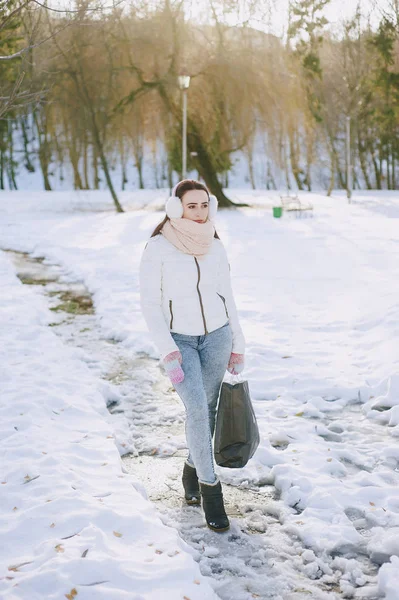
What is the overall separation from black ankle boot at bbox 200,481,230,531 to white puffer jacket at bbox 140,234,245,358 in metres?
0.90

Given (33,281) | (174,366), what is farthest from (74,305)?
(174,366)

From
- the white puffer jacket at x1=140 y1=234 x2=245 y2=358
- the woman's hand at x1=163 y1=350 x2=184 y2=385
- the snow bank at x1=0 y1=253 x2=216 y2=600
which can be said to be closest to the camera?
the snow bank at x1=0 y1=253 x2=216 y2=600

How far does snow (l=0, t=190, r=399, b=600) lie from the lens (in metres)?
3.33

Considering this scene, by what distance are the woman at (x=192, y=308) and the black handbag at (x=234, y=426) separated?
9 centimetres

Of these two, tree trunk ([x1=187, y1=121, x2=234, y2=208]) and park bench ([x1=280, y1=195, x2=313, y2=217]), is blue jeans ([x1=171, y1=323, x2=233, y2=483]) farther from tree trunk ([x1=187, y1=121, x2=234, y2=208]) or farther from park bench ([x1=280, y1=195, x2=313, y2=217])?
tree trunk ([x1=187, y1=121, x2=234, y2=208])

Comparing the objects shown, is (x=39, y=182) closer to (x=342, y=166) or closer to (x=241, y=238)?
(x=342, y=166)

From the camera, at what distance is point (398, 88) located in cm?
3331

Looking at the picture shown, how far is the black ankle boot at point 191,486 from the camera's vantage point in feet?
13.7

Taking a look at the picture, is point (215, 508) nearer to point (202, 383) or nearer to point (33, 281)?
point (202, 383)

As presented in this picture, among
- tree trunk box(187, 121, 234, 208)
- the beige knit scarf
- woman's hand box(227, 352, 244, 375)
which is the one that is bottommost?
woman's hand box(227, 352, 244, 375)

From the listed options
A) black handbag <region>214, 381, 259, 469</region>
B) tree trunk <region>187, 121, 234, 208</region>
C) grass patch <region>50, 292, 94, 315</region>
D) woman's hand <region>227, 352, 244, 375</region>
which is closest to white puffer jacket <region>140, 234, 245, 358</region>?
woman's hand <region>227, 352, 244, 375</region>

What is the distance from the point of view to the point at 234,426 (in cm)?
386

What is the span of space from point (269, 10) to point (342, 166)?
30.3 meters

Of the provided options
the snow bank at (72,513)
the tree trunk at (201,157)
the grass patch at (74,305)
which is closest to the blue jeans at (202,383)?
the snow bank at (72,513)
